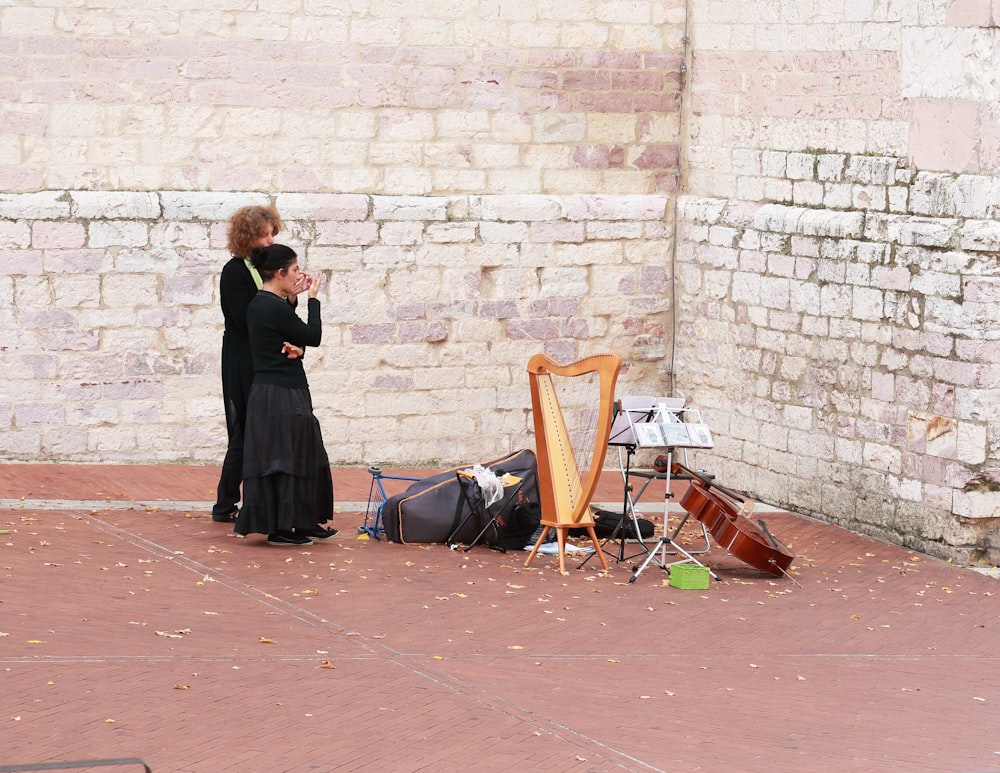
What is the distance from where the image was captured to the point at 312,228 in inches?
488

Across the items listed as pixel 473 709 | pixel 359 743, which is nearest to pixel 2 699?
pixel 359 743

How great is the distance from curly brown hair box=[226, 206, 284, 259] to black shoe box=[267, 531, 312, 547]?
178 centimetres

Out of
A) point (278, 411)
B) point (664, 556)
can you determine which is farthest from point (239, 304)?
point (664, 556)

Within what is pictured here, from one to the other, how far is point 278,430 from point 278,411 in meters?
0.12

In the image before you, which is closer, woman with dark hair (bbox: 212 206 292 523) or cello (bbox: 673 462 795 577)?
cello (bbox: 673 462 795 577)

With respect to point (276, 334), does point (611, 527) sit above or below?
below

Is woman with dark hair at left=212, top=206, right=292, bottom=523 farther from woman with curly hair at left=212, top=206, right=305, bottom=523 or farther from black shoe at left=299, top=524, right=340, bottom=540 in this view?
black shoe at left=299, top=524, right=340, bottom=540

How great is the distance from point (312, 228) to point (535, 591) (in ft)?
14.7

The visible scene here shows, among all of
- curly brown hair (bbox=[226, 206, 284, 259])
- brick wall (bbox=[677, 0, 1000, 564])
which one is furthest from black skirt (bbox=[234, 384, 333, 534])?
brick wall (bbox=[677, 0, 1000, 564])

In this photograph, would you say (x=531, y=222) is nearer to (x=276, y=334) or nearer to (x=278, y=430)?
(x=276, y=334)

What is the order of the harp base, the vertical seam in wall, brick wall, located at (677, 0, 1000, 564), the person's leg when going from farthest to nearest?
the vertical seam in wall, brick wall, located at (677, 0, 1000, 564), the person's leg, the harp base

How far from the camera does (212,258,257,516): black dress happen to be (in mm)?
9984

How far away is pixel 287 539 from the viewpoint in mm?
9805

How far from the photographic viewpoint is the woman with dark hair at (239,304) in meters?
9.88
